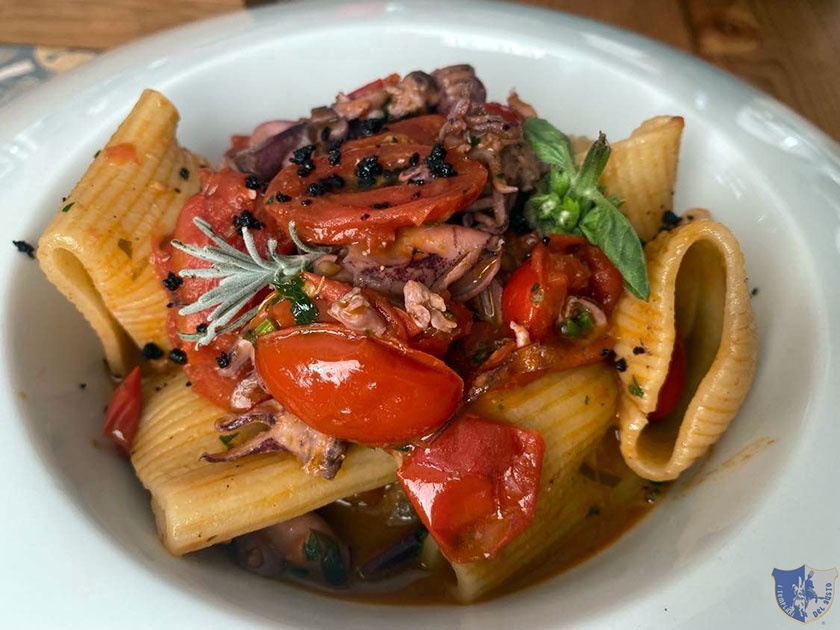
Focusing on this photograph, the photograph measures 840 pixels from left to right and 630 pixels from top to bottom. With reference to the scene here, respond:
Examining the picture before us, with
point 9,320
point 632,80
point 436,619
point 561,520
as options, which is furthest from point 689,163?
point 9,320

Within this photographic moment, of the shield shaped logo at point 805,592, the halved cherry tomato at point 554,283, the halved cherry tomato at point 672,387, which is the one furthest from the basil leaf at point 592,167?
the shield shaped logo at point 805,592

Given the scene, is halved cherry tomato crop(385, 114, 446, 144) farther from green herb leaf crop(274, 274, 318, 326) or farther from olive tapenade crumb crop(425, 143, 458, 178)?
green herb leaf crop(274, 274, 318, 326)

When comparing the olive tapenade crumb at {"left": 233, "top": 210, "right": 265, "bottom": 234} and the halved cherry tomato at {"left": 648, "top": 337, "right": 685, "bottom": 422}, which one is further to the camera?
the halved cherry tomato at {"left": 648, "top": 337, "right": 685, "bottom": 422}

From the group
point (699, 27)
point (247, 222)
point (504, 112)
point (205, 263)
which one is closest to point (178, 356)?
point (205, 263)

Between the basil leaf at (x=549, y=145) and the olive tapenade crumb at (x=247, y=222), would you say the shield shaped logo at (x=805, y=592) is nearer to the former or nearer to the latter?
the basil leaf at (x=549, y=145)

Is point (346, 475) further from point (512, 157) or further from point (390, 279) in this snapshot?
point (512, 157)

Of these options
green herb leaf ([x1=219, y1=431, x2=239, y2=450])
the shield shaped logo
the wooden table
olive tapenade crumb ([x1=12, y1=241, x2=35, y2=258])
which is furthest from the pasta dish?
the wooden table
